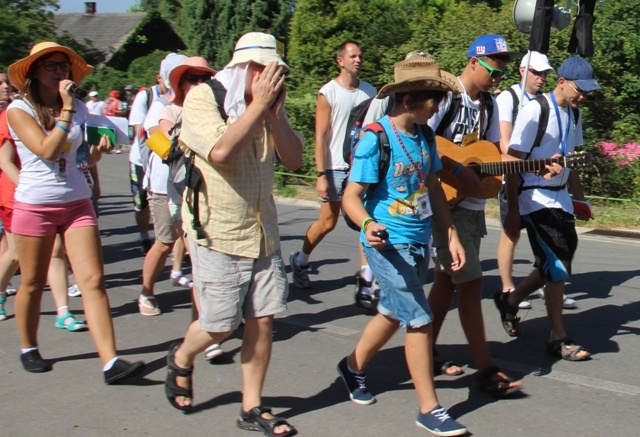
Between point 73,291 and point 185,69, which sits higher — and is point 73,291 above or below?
below

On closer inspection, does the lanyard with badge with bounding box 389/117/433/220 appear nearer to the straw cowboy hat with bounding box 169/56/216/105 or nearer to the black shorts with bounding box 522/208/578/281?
the black shorts with bounding box 522/208/578/281

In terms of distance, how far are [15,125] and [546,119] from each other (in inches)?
125

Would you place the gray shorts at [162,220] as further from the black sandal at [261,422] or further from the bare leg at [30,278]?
the black sandal at [261,422]

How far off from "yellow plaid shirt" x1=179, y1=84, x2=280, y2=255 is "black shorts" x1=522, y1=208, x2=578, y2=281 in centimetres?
207

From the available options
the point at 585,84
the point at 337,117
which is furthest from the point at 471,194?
the point at 337,117

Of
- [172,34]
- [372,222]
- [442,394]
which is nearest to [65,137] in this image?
[372,222]

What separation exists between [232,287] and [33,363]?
179 centimetres

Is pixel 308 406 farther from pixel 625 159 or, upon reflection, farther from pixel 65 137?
pixel 625 159

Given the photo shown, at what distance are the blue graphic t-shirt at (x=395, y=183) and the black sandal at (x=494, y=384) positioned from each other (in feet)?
3.05

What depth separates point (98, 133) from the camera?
5.24 m

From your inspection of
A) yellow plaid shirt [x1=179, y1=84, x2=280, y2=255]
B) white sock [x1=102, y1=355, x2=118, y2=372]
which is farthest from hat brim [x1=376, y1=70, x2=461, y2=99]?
white sock [x1=102, y1=355, x2=118, y2=372]

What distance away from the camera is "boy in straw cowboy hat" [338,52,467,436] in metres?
4.11

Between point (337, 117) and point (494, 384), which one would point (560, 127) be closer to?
point (494, 384)

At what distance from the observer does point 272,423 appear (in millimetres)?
4133
